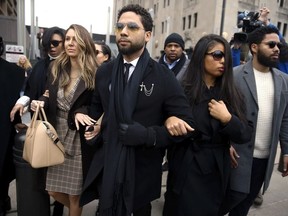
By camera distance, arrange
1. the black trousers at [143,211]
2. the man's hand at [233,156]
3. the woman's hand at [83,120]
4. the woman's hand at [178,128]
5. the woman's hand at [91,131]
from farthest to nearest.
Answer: the man's hand at [233,156] → the black trousers at [143,211] → the woman's hand at [83,120] → the woman's hand at [91,131] → the woman's hand at [178,128]

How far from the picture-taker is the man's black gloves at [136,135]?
6.00 feet

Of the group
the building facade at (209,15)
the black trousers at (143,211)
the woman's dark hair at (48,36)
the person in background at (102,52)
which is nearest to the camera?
the black trousers at (143,211)

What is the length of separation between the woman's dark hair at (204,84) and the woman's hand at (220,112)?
0.14 metres

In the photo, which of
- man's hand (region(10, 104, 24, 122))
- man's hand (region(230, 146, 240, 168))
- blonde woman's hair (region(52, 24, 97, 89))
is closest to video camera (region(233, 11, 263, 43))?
man's hand (region(230, 146, 240, 168))

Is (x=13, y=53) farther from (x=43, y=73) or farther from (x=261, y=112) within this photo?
(x=261, y=112)

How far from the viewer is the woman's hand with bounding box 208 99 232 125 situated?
2.13 m

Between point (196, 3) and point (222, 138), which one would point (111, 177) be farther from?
point (196, 3)

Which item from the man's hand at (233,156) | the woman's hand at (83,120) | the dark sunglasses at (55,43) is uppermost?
→ the dark sunglasses at (55,43)

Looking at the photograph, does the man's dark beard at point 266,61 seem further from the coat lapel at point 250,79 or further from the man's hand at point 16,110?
the man's hand at point 16,110

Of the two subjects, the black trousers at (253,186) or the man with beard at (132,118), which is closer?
the man with beard at (132,118)

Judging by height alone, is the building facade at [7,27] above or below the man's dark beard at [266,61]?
above

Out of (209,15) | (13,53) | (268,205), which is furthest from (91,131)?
(209,15)

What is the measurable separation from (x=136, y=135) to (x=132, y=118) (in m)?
0.19

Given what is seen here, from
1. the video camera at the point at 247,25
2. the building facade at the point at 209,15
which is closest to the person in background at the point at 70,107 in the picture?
the video camera at the point at 247,25
